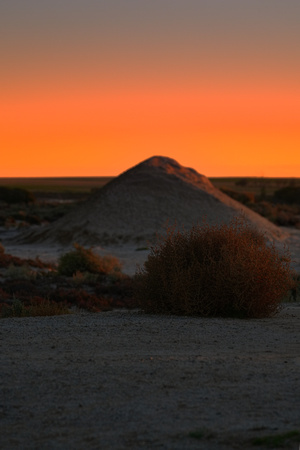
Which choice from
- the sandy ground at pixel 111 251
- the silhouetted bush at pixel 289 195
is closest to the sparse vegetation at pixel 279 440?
the sandy ground at pixel 111 251

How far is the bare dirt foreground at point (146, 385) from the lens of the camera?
579 centimetres

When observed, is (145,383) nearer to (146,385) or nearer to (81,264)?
(146,385)

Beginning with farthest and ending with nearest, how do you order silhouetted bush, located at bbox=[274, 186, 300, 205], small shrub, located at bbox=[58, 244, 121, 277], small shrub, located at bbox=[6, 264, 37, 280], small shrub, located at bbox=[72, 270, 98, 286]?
1. silhouetted bush, located at bbox=[274, 186, 300, 205]
2. small shrub, located at bbox=[58, 244, 121, 277]
3. small shrub, located at bbox=[6, 264, 37, 280]
4. small shrub, located at bbox=[72, 270, 98, 286]

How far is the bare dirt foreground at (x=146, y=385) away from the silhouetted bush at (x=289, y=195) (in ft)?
242

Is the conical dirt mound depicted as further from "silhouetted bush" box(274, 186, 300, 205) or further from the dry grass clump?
"silhouetted bush" box(274, 186, 300, 205)

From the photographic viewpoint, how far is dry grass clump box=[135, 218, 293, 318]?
11.4 m

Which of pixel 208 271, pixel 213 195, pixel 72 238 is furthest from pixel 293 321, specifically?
pixel 213 195

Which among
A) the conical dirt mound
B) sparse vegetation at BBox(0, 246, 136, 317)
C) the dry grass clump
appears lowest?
sparse vegetation at BBox(0, 246, 136, 317)

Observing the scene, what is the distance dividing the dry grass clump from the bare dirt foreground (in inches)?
36.2

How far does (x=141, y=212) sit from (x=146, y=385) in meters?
29.6

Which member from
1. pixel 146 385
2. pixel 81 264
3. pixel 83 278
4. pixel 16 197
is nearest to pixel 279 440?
pixel 146 385

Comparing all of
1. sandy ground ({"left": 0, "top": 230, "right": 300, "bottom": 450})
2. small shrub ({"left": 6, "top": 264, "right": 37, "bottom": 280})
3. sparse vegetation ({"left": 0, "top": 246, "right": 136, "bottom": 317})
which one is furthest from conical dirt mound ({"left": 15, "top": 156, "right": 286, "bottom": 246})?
sandy ground ({"left": 0, "top": 230, "right": 300, "bottom": 450})

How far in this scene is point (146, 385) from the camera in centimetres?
716

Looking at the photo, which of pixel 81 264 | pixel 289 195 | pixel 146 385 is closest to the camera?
pixel 146 385
